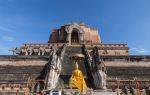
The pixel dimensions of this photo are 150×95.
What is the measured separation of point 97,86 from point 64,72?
4.59 m

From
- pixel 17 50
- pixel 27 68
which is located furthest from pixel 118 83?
pixel 17 50

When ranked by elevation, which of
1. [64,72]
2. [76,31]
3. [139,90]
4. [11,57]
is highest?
[76,31]

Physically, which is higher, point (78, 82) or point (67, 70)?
point (67, 70)

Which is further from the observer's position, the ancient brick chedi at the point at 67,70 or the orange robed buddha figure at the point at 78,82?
the ancient brick chedi at the point at 67,70

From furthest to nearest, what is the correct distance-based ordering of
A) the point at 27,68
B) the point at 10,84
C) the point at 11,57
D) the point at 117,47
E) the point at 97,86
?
the point at 117,47, the point at 11,57, the point at 27,68, the point at 10,84, the point at 97,86

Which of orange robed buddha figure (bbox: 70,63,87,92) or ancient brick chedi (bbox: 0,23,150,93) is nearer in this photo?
orange robed buddha figure (bbox: 70,63,87,92)

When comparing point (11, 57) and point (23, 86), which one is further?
point (11, 57)

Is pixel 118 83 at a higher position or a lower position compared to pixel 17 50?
lower

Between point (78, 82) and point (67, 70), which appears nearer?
point (78, 82)

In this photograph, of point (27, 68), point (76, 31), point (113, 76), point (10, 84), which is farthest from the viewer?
point (76, 31)

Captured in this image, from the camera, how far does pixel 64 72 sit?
26.4m

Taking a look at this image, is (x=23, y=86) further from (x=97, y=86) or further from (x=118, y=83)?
(x=118, y=83)

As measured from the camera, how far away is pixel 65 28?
158 feet

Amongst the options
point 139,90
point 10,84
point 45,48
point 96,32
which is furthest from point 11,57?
point 96,32
